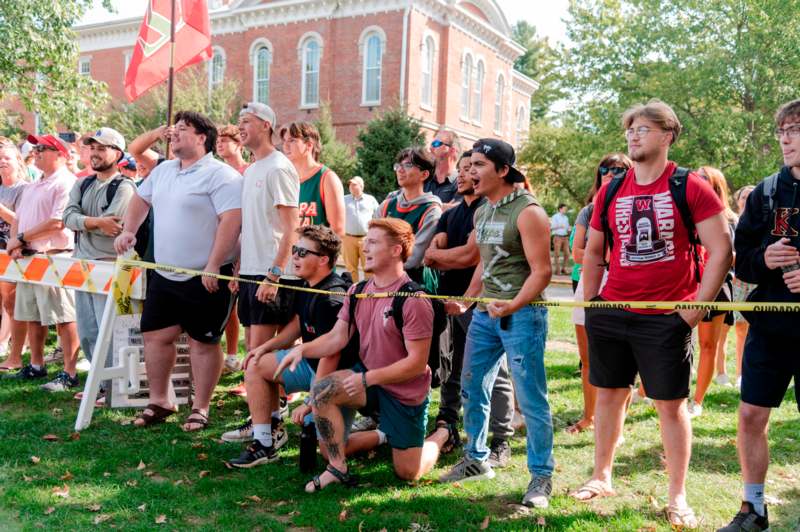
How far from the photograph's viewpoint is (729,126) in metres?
22.0

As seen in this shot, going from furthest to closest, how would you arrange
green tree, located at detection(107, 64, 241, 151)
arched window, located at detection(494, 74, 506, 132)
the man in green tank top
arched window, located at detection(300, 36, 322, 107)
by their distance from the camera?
arched window, located at detection(494, 74, 506, 132)
arched window, located at detection(300, 36, 322, 107)
green tree, located at detection(107, 64, 241, 151)
the man in green tank top

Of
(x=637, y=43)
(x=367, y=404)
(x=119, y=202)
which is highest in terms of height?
(x=637, y=43)

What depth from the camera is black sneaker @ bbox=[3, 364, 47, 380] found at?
23.2 ft

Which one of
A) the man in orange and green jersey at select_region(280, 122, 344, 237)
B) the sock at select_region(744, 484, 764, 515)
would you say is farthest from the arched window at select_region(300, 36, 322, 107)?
the sock at select_region(744, 484, 764, 515)

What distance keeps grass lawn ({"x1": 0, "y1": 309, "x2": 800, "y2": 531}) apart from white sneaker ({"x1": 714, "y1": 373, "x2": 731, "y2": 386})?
164cm

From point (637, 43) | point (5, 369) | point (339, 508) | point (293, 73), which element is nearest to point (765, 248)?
point (339, 508)

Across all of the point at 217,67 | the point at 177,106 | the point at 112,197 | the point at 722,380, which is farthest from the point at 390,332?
the point at 217,67

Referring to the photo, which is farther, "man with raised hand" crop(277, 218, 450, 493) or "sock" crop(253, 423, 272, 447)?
"sock" crop(253, 423, 272, 447)

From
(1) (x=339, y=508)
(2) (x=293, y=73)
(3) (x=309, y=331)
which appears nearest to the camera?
(1) (x=339, y=508)

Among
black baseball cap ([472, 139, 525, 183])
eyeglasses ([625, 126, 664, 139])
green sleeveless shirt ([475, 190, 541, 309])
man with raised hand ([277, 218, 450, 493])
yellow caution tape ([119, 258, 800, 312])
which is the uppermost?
eyeglasses ([625, 126, 664, 139])

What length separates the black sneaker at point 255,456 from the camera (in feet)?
15.6

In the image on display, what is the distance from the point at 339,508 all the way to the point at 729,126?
21.6 metres

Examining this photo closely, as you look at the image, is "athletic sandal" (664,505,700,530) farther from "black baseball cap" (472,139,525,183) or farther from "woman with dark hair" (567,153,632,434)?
"black baseball cap" (472,139,525,183)

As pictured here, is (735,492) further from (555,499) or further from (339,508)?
(339,508)
